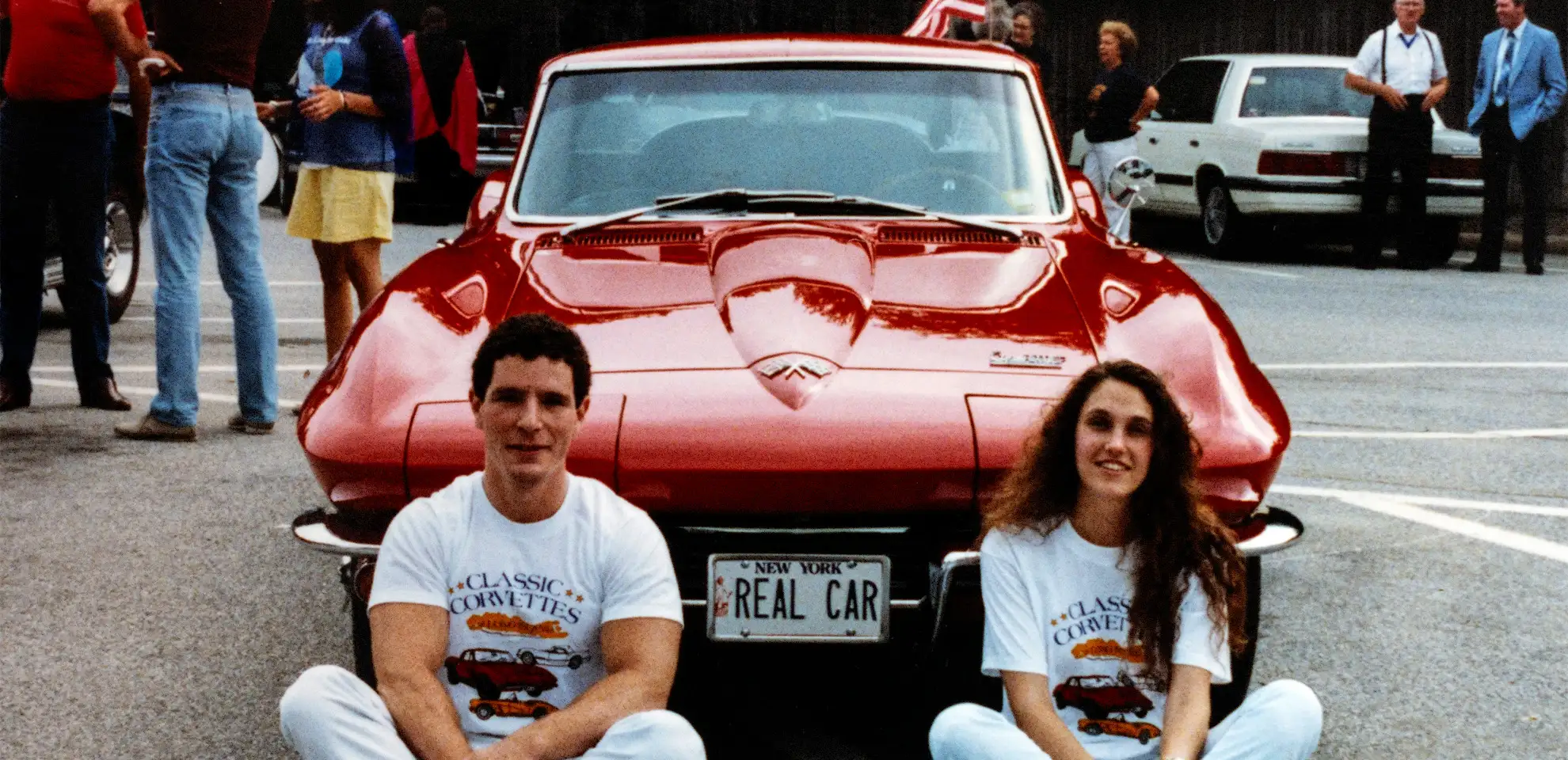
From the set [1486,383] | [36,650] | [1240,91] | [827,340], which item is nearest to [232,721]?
[36,650]

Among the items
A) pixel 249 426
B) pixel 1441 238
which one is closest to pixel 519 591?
pixel 249 426

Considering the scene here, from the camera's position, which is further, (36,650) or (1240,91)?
(1240,91)

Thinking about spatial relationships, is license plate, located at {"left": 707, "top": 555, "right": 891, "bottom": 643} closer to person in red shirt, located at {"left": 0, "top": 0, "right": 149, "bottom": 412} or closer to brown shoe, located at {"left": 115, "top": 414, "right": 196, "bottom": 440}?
brown shoe, located at {"left": 115, "top": 414, "right": 196, "bottom": 440}

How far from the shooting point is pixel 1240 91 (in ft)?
53.0

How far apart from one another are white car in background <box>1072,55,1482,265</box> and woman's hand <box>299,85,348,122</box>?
9.38 meters

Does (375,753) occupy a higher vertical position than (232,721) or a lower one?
higher

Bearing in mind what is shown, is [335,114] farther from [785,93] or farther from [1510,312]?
[1510,312]

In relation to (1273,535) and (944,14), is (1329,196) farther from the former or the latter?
(1273,535)

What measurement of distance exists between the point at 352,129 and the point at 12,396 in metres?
1.76

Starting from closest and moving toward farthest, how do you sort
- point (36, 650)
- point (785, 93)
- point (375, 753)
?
point (375, 753)
point (36, 650)
point (785, 93)

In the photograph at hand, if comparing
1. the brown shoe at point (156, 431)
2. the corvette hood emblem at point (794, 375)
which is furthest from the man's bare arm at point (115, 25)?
the corvette hood emblem at point (794, 375)

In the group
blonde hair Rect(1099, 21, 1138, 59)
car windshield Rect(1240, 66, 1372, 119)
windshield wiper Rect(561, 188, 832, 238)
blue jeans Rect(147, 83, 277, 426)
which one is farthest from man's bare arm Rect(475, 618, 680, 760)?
car windshield Rect(1240, 66, 1372, 119)

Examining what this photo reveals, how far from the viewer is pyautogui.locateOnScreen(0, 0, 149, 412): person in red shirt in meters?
7.69

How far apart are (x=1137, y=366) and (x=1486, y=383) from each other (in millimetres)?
6275
